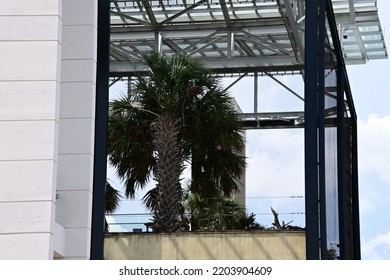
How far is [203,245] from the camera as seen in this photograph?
2311 centimetres

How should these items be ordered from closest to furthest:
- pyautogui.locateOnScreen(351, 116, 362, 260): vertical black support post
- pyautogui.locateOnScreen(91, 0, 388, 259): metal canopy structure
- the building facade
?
1. the building facade
2. pyautogui.locateOnScreen(91, 0, 388, 259): metal canopy structure
3. pyautogui.locateOnScreen(351, 116, 362, 260): vertical black support post

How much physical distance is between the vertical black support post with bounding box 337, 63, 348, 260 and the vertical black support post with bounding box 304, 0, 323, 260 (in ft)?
19.3

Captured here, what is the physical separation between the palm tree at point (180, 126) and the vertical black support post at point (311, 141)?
19.6ft

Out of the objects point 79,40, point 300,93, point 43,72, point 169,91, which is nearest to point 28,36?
point 43,72

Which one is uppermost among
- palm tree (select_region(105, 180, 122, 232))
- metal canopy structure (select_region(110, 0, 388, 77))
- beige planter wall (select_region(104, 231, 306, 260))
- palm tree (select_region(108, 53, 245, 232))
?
metal canopy structure (select_region(110, 0, 388, 77))

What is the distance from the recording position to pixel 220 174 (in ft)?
91.1

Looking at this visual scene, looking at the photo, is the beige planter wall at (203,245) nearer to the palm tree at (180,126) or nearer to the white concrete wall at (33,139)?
the palm tree at (180,126)

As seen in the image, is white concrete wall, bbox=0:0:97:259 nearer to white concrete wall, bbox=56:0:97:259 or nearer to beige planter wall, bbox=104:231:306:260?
white concrete wall, bbox=56:0:97:259

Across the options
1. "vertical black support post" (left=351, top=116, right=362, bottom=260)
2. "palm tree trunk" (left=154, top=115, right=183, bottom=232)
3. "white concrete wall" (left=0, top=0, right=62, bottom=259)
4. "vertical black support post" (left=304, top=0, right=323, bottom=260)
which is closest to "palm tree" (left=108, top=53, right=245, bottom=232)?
"palm tree trunk" (left=154, top=115, right=183, bottom=232)

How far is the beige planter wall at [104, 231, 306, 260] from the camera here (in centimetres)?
2273

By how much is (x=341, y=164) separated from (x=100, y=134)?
9460mm

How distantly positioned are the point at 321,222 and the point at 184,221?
16.3 feet

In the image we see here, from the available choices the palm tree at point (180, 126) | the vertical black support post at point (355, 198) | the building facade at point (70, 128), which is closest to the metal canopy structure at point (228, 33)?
the vertical black support post at point (355, 198)
